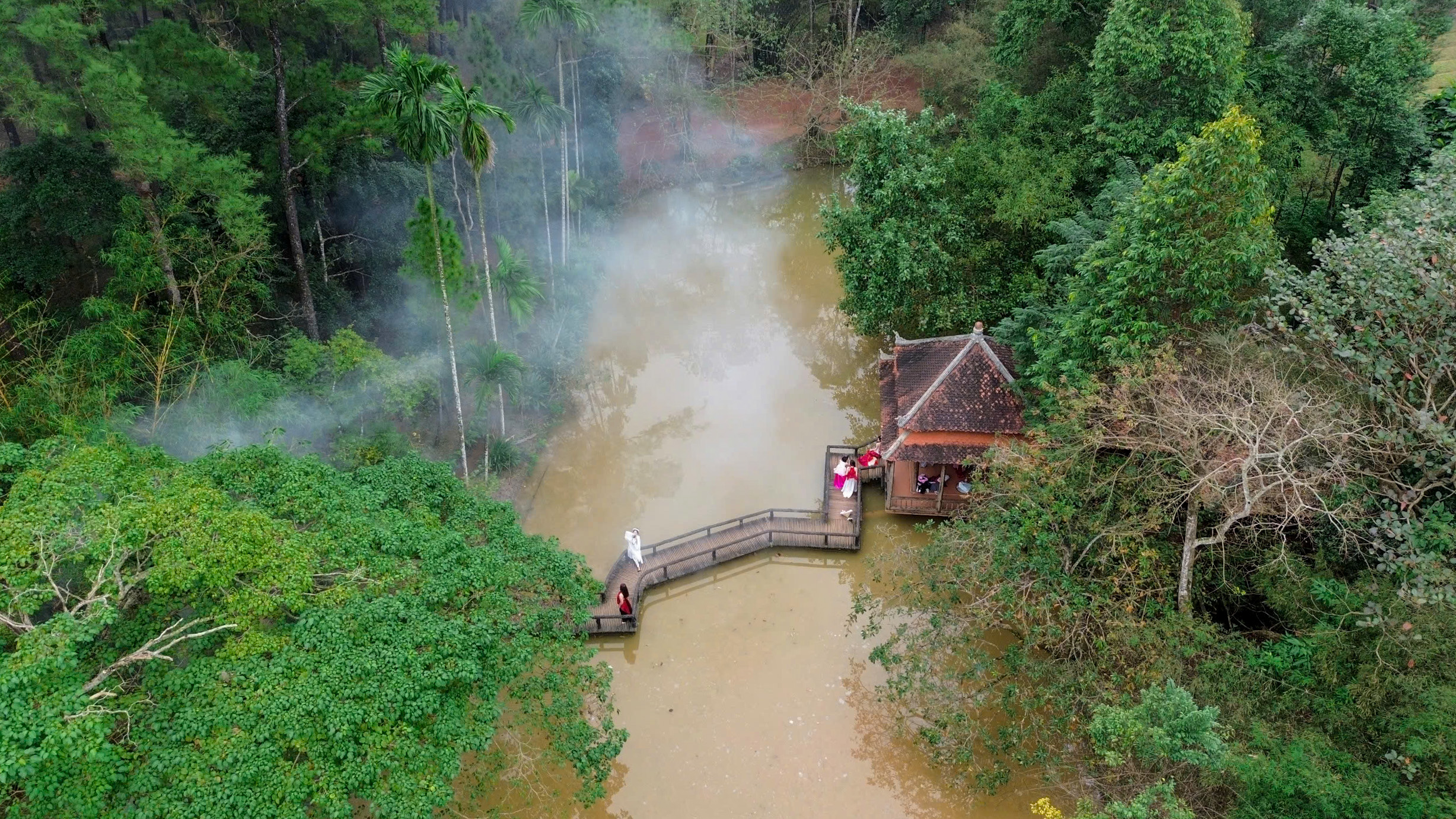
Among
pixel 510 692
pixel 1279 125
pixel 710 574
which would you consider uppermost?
pixel 1279 125

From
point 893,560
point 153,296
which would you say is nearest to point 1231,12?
point 893,560

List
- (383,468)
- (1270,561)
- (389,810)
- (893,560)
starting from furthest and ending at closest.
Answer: (893,560), (383,468), (1270,561), (389,810)

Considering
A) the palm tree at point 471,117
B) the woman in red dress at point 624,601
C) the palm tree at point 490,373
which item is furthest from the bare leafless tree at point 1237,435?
the palm tree at point 490,373

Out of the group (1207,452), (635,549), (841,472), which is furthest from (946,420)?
(635,549)

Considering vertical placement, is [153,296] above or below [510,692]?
above

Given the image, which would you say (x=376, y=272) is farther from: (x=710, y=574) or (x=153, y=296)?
(x=710, y=574)

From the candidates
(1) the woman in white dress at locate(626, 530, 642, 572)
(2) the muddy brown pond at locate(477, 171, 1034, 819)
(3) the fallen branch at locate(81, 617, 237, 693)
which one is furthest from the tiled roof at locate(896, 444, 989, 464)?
(3) the fallen branch at locate(81, 617, 237, 693)

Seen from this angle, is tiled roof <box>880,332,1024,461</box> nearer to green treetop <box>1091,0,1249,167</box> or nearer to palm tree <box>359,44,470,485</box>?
green treetop <box>1091,0,1249,167</box>
